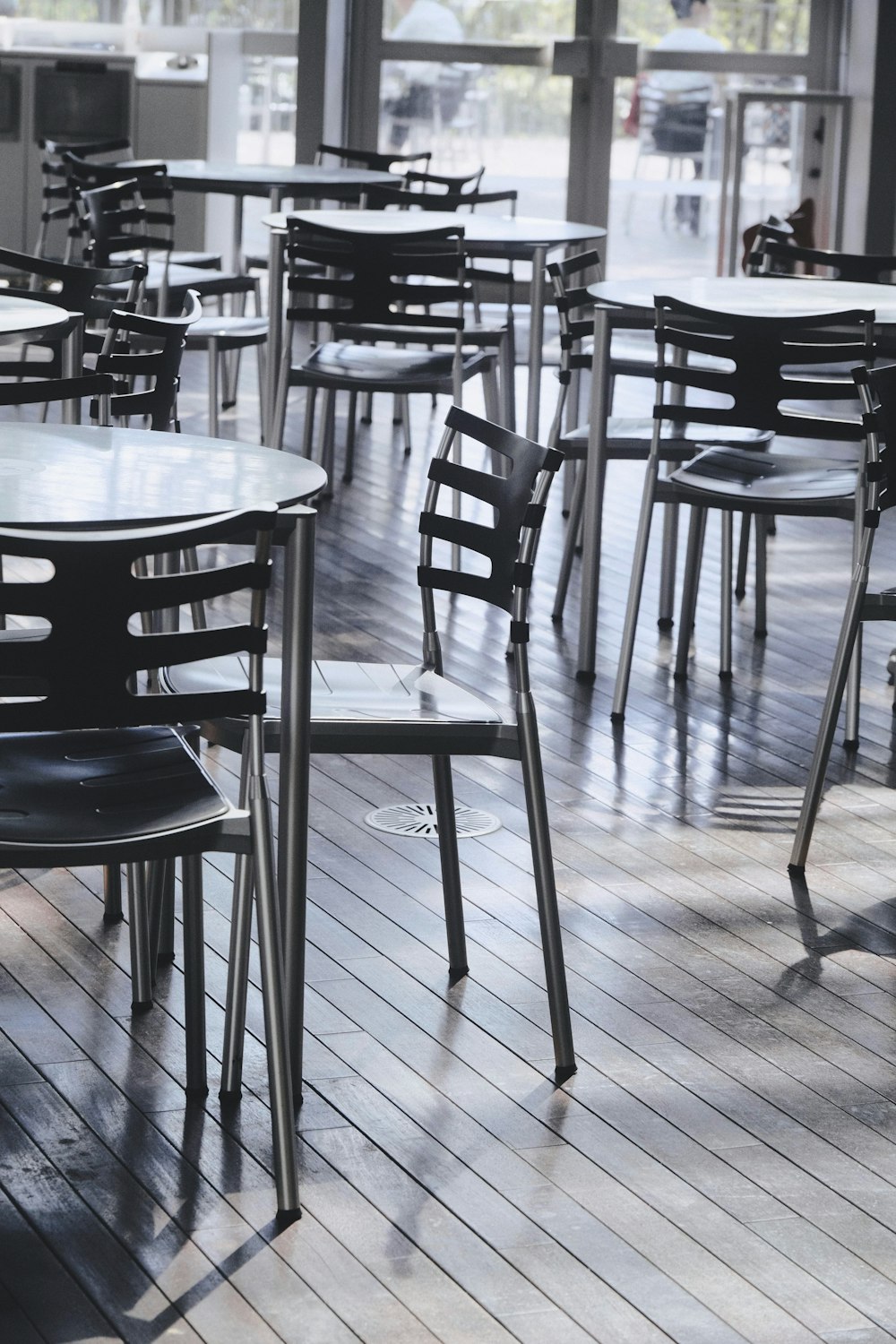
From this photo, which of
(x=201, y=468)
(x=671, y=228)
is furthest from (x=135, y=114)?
(x=201, y=468)

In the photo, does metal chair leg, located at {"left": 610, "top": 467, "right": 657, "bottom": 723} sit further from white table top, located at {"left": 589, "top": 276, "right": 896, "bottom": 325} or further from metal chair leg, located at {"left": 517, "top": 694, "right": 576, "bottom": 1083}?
metal chair leg, located at {"left": 517, "top": 694, "right": 576, "bottom": 1083}

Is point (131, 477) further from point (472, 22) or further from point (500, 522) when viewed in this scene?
point (472, 22)

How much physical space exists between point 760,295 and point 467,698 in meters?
2.25

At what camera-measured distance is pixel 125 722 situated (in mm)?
1985

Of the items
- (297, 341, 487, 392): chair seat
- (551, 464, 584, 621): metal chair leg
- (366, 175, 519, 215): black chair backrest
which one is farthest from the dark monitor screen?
(551, 464, 584, 621): metal chair leg

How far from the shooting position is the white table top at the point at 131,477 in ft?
7.00

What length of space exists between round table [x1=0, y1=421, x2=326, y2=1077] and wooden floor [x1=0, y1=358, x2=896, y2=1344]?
260 millimetres

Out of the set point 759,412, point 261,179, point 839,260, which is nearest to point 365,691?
point 759,412

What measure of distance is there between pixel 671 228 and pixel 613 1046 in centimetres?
730

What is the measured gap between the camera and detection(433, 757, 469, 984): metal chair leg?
112 inches

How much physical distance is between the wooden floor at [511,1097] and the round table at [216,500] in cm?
26

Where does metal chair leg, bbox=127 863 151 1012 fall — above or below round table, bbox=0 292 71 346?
below

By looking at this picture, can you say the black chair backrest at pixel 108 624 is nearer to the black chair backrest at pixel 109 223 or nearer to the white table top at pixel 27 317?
the white table top at pixel 27 317

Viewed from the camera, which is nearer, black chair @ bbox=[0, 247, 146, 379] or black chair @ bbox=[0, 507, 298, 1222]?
black chair @ bbox=[0, 507, 298, 1222]
